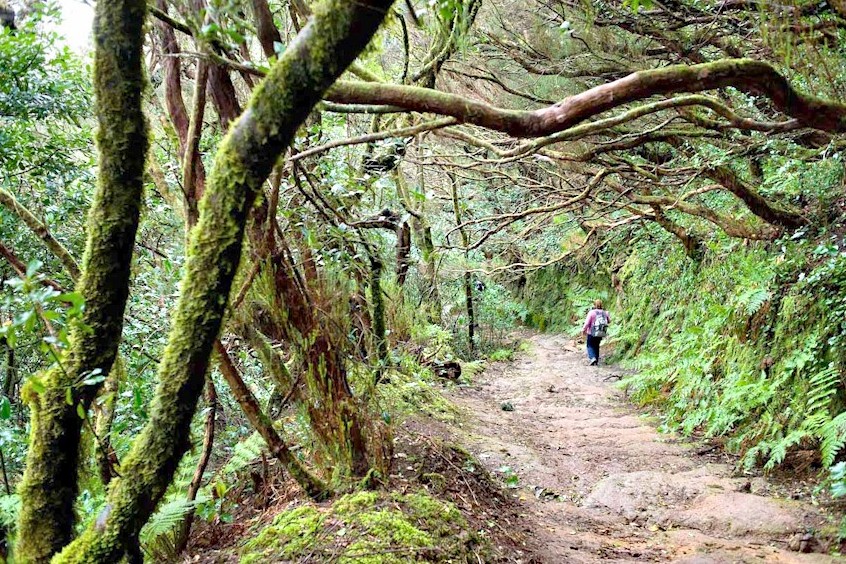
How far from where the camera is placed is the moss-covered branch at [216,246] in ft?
5.30

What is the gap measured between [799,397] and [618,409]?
406 centimetres

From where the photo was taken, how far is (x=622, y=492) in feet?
18.9

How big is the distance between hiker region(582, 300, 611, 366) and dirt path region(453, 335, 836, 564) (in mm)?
3206

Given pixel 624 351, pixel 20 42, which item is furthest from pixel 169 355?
pixel 624 351

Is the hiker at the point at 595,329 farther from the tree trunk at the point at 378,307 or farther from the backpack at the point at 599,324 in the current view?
the tree trunk at the point at 378,307

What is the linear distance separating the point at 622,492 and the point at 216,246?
17.3 feet

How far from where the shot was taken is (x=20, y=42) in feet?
19.0

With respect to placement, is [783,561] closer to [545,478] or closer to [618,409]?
[545,478]

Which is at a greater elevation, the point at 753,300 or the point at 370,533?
the point at 753,300

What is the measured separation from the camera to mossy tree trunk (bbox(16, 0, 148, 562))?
6.56ft

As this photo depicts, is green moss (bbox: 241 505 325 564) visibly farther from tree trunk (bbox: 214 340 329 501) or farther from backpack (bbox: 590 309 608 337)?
backpack (bbox: 590 309 608 337)

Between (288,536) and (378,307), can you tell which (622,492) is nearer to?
(378,307)

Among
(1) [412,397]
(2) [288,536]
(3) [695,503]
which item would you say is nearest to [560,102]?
(2) [288,536]

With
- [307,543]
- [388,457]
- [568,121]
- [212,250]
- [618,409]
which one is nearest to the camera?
[212,250]
